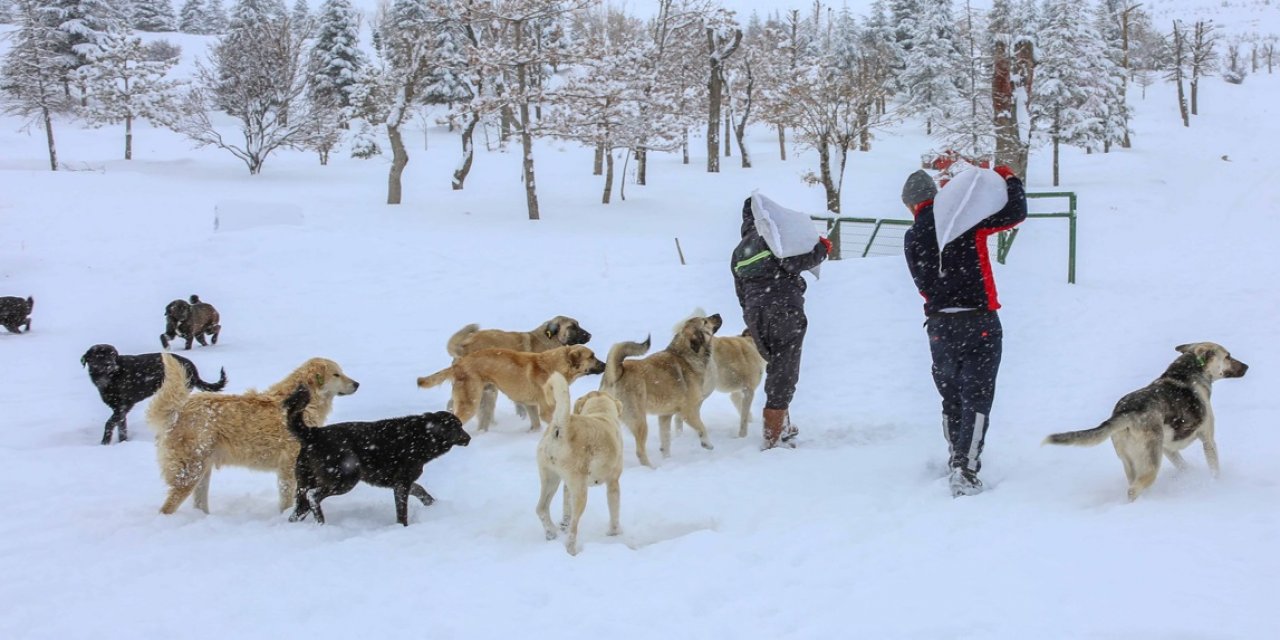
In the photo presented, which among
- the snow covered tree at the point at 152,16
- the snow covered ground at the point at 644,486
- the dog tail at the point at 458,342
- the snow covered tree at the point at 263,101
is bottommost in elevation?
the snow covered ground at the point at 644,486

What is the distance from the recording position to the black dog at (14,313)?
38.6 feet

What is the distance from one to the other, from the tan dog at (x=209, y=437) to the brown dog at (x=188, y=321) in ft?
21.7

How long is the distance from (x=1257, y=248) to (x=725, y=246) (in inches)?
531

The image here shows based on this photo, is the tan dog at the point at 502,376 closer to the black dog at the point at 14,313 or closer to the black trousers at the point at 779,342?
the black trousers at the point at 779,342

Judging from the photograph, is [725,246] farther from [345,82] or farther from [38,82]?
[345,82]

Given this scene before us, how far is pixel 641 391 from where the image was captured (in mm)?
6547

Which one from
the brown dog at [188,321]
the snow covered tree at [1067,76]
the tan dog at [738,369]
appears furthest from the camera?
the snow covered tree at [1067,76]

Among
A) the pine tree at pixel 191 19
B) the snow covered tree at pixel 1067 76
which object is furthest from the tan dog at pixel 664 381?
the pine tree at pixel 191 19

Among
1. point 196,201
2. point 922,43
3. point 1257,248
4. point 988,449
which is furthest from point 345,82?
point 988,449

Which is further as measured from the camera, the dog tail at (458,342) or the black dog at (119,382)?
the dog tail at (458,342)

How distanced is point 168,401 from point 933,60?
53.0 metres

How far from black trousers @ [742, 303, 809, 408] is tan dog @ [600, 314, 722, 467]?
52cm

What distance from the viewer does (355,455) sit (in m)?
5.08

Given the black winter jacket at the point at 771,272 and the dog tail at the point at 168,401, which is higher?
the black winter jacket at the point at 771,272
